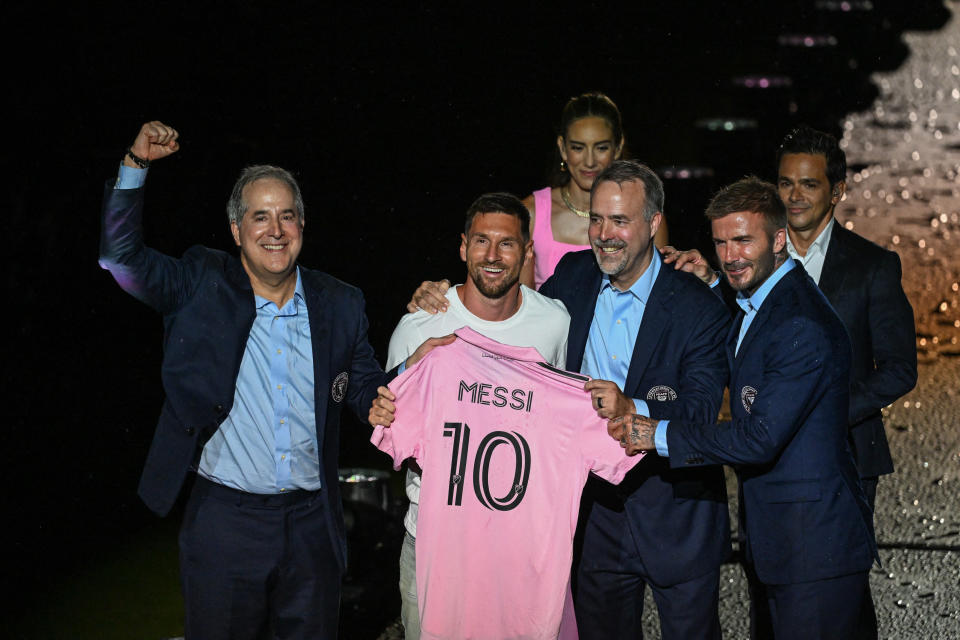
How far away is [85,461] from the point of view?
21.9 feet

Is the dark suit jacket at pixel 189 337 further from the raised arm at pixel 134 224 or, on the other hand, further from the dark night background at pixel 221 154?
the dark night background at pixel 221 154

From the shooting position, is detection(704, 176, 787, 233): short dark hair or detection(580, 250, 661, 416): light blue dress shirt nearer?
detection(704, 176, 787, 233): short dark hair

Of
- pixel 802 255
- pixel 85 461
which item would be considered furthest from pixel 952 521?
pixel 85 461

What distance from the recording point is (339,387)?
337 cm

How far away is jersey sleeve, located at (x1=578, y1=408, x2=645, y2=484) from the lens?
10.4ft

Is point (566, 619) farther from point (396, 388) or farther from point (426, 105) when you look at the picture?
point (426, 105)

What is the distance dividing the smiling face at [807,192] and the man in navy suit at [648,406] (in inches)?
28.8

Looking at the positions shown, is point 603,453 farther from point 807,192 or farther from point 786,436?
point 807,192

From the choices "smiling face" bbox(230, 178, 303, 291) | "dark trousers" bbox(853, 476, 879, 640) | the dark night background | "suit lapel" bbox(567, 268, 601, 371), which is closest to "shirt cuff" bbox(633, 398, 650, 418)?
"suit lapel" bbox(567, 268, 601, 371)

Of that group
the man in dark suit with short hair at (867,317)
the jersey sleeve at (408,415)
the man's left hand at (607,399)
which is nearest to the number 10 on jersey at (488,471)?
the jersey sleeve at (408,415)

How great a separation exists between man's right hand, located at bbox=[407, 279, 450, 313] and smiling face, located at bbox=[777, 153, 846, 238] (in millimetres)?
1367

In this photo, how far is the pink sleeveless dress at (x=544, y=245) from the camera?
4430 millimetres

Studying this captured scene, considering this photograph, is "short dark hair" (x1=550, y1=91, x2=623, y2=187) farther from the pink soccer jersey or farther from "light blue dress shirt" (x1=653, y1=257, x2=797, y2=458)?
the pink soccer jersey

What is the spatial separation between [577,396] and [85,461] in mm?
4516
